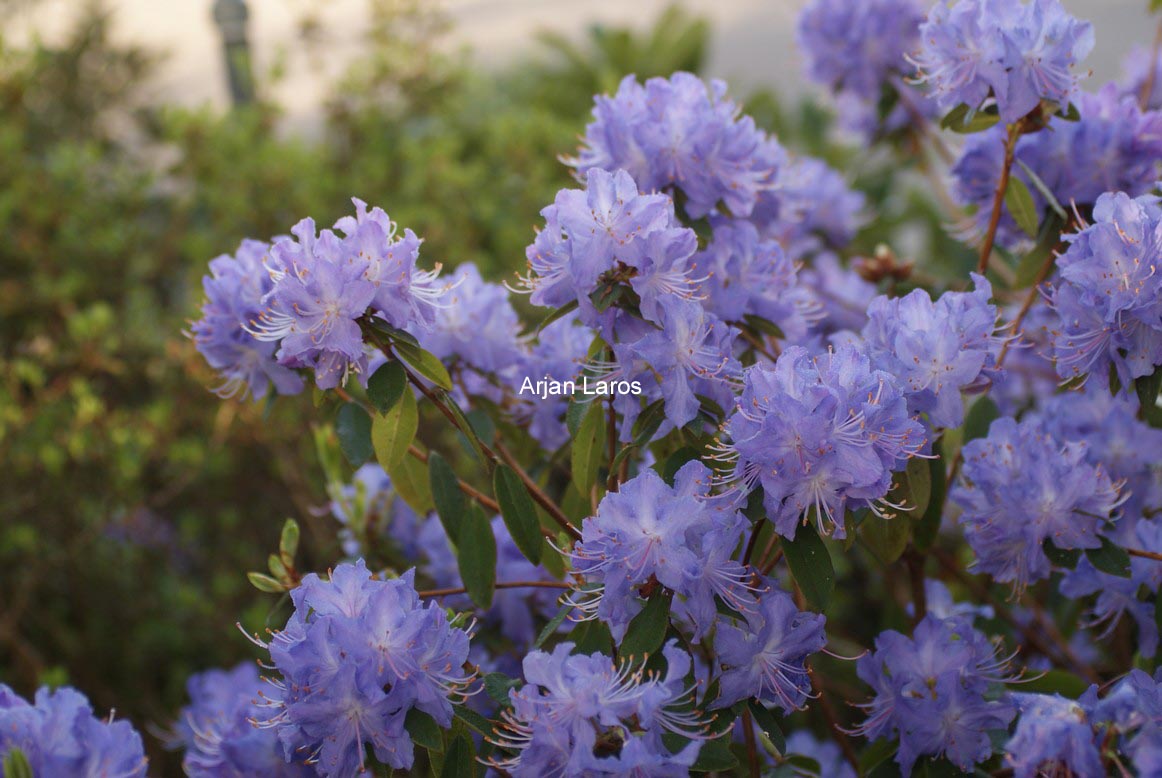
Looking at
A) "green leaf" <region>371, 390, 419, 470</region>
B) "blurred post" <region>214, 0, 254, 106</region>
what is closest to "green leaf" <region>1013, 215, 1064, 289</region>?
"green leaf" <region>371, 390, 419, 470</region>

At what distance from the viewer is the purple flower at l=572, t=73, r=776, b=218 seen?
52.3 inches

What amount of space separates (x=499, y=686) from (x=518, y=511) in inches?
7.9

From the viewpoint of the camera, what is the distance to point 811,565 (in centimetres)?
109

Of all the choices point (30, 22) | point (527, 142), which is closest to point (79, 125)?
point (30, 22)

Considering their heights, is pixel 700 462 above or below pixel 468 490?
above

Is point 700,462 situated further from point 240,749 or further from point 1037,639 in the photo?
point 1037,639

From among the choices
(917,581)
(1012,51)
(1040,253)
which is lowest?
(917,581)

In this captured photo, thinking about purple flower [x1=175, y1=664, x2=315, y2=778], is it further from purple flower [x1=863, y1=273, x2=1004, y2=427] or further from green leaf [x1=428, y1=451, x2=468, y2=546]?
purple flower [x1=863, y1=273, x2=1004, y2=427]

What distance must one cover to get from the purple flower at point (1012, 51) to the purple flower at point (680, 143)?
0.26 metres

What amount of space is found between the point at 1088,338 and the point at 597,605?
613mm

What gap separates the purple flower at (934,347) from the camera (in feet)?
3.74

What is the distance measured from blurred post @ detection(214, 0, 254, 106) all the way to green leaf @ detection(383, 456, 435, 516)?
2549 millimetres

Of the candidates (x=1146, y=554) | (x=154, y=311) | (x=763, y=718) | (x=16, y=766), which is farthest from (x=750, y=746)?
(x=154, y=311)

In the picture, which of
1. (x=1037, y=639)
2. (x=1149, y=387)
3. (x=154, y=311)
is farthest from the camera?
(x=154, y=311)
